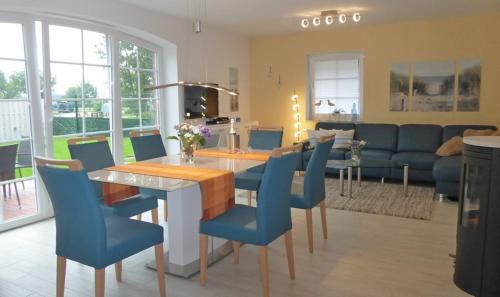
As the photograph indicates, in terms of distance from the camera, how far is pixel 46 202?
4.38 meters

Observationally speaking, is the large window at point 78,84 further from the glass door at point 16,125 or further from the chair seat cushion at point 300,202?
the chair seat cushion at point 300,202

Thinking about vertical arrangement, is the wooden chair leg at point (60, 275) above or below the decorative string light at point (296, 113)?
below

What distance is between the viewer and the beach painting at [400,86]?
6.41 metres

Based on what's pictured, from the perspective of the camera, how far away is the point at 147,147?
393cm

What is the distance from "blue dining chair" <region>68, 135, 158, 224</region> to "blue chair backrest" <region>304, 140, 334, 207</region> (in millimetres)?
1247

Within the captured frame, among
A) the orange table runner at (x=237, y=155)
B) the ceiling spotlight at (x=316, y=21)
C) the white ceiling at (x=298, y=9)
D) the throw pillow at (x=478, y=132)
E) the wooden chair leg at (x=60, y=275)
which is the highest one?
the white ceiling at (x=298, y=9)

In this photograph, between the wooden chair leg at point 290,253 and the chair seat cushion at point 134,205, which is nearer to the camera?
the wooden chair leg at point 290,253

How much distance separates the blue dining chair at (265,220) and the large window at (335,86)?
177 inches

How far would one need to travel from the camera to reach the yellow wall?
5926 millimetres

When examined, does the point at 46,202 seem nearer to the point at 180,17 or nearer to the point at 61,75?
the point at 61,75

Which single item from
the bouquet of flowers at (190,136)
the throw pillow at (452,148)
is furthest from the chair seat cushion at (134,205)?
the throw pillow at (452,148)

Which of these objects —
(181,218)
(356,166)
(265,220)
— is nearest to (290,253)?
(265,220)

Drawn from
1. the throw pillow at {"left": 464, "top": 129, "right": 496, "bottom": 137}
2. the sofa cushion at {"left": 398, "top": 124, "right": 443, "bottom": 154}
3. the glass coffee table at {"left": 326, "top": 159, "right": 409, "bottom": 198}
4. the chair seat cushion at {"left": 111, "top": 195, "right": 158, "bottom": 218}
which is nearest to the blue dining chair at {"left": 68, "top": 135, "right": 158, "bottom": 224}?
the chair seat cushion at {"left": 111, "top": 195, "right": 158, "bottom": 218}

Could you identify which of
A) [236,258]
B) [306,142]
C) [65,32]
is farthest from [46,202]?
[306,142]
